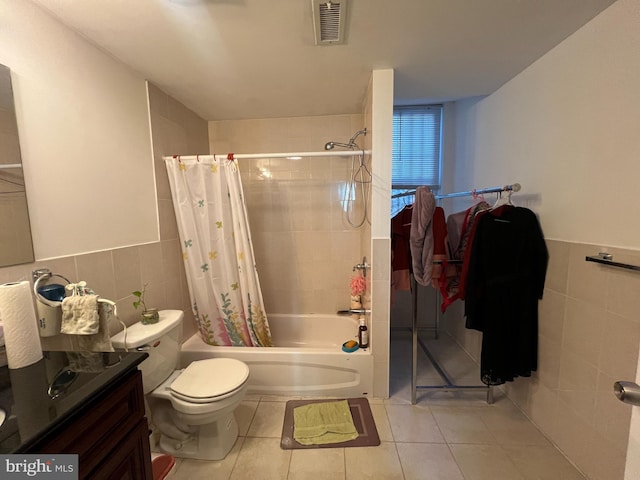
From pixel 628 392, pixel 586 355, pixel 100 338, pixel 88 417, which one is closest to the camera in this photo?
pixel 628 392

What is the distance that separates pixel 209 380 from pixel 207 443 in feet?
1.16

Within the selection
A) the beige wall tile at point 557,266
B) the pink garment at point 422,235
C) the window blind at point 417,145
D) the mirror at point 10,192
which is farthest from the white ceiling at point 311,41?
the beige wall tile at point 557,266

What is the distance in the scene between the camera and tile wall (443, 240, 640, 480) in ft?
3.80

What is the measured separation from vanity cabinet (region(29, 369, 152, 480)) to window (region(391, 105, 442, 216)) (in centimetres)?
253

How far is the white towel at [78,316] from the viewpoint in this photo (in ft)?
3.77

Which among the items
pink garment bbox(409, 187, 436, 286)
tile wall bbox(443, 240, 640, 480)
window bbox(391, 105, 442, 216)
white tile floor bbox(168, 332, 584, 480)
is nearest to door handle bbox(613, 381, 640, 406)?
tile wall bbox(443, 240, 640, 480)

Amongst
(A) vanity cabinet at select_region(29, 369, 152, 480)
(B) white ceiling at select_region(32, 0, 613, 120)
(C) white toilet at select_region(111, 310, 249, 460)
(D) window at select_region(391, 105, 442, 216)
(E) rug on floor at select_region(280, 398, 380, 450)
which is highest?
(B) white ceiling at select_region(32, 0, 613, 120)

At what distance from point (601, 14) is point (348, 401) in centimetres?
260

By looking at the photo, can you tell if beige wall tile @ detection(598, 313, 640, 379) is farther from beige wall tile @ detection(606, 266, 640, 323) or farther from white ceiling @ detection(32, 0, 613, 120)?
white ceiling @ detection(32, 0, 613, 120)

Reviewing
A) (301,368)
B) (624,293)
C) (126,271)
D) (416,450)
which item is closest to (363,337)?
(301,368)

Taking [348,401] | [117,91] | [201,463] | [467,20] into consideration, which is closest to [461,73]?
[467,20]

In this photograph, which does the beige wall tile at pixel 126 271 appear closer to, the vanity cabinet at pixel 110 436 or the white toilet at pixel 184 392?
the white toilet at pixel 184 392

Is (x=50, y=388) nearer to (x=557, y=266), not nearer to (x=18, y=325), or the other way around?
(x=18, y=325)

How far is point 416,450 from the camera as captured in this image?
4.96ft
